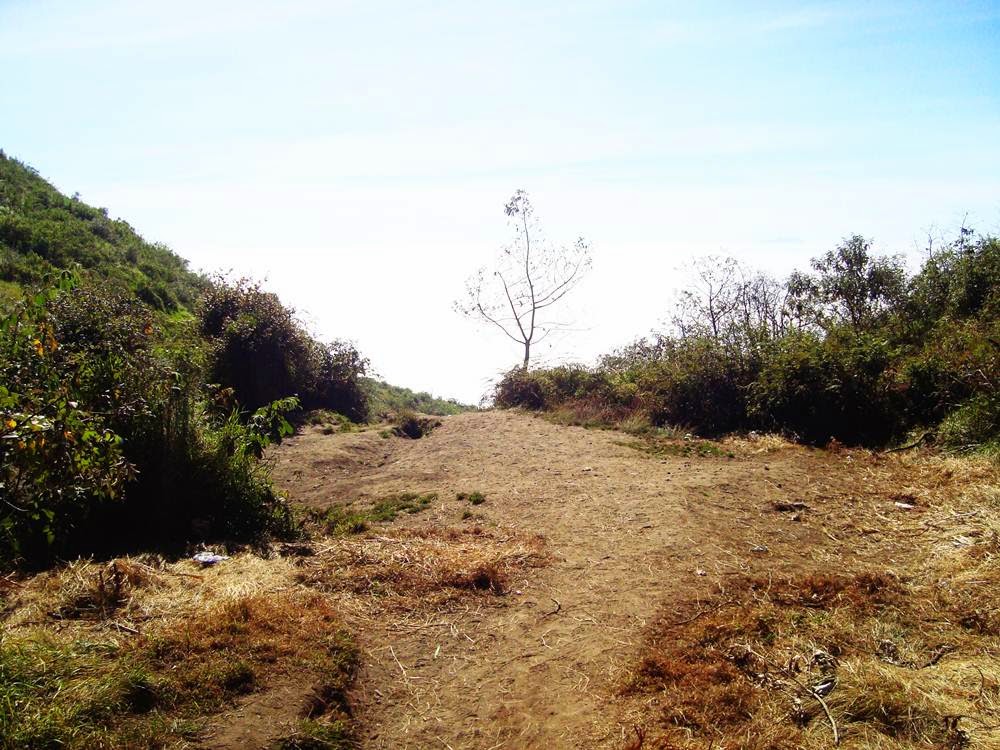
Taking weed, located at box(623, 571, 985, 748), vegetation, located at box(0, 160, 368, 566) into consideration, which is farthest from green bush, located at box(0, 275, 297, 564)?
weed, located at box(623, 571, 985, 748)

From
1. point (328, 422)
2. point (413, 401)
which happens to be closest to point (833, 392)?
point (328, 422)

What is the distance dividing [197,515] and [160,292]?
51.6 feet

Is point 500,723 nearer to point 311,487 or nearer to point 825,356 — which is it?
point 311,487

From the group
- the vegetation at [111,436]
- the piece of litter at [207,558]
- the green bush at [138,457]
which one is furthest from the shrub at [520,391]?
the piece of litter at [207,558]

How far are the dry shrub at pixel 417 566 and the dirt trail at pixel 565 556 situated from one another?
0.65 feet

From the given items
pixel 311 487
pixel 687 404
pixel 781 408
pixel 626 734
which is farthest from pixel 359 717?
pixel 687 404

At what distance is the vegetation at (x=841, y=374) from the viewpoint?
31.6 ft

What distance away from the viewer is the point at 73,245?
18.5 metres

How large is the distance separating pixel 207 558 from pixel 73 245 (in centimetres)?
1765

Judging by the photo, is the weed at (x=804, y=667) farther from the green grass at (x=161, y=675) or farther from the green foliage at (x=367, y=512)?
the green foliage at (x=367, y=512)

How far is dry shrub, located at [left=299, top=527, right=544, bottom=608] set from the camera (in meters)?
4.78

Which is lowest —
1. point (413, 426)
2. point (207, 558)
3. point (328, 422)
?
point (207, 558)

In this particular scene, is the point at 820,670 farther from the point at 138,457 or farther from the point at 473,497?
the point at 138,457

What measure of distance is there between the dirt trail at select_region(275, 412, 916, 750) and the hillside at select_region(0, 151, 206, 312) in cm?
959
